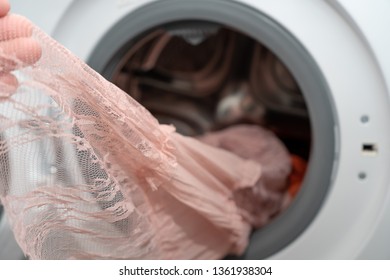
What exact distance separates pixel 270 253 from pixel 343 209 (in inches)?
5.6

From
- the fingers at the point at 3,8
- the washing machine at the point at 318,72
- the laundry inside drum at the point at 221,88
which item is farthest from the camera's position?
the laundry inside drum at the point at 221,88

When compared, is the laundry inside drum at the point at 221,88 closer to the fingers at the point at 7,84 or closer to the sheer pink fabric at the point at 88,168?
the sheer pink fabric at the point at 88,168

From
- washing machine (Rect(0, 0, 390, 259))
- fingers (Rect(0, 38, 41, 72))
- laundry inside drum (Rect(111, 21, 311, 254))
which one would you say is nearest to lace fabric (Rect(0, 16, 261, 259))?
fingers (Rect(0, 38, 41, 72))

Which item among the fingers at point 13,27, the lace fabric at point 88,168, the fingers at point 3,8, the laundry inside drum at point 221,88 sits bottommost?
the lace fabric at point 88,168

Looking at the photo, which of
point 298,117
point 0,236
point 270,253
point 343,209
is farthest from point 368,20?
point 0,236

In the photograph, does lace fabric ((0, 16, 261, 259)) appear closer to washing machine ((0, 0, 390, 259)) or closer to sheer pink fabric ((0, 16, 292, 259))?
sheer pink fabric ((0, 16, 292, 259))

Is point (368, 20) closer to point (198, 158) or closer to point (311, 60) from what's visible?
point (311, 60)

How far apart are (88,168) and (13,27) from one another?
16 cm

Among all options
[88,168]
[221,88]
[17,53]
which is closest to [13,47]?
[17,53]

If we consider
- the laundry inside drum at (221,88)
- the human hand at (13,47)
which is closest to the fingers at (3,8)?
the human hand at (13,47)

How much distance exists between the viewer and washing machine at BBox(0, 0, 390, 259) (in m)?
0.66

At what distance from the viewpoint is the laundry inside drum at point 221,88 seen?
3.53 ft

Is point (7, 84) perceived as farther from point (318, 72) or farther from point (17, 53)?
point (318, 72)
